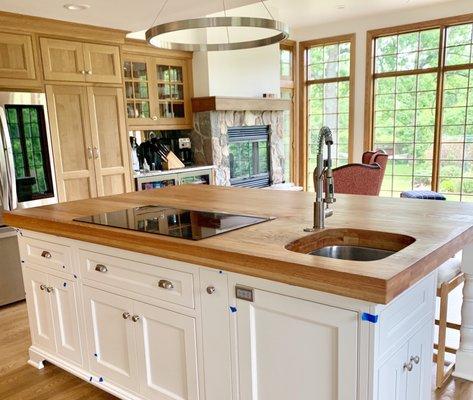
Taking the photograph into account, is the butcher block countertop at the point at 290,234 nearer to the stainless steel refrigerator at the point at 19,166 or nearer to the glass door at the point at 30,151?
the stainless steel refrigerator at the point at 19,166

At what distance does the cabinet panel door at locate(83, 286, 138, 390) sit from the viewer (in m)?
2.02

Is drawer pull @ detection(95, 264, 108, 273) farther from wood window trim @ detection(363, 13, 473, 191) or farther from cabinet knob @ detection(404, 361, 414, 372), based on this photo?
wood window trim @ detection(363, 13, 473, 191)

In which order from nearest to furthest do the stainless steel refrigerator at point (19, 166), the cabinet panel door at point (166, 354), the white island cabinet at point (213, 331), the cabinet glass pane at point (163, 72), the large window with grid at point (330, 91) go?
the white island cabinet at point (213, 331)
the cabinet panel door at point (166, 354)
the stainless steel refrigerator at point (19, 166)
the cabinet glass pane at point (163, 72)
the large window with grid at point (330, 91)

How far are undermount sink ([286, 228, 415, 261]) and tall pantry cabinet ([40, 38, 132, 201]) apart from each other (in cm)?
290

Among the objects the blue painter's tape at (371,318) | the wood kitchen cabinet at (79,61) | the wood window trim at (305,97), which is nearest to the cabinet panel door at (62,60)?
the wood kitchen cabinet at (79,61)

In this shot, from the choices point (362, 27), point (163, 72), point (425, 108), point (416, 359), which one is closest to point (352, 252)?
point (416, 359)

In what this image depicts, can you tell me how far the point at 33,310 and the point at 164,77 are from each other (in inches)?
142

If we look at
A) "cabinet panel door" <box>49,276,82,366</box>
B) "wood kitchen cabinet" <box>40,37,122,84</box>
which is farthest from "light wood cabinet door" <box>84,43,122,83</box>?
"cabinet panel door" <box>49,276,82,366</box>

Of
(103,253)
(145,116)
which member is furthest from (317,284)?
(145,116)

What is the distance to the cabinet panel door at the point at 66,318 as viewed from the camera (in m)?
2.25

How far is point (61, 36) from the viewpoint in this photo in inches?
151

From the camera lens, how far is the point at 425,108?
20.7 ft

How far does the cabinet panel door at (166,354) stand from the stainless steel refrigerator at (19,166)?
208cm

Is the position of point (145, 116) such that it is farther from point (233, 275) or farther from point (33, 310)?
point (233, 275)
